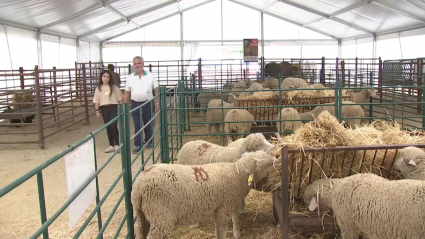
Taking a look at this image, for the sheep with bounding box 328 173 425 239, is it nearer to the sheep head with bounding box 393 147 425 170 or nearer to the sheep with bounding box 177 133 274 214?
the sheep head with bounding box 393 147 425 170

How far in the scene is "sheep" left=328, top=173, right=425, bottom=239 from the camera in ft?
9.27

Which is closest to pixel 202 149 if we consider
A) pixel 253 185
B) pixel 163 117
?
pixel 253 185

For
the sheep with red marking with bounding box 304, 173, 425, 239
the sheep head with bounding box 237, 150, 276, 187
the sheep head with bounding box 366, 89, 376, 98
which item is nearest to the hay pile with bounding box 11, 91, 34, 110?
the sheep head with bounding box 237, 150, 276, 187

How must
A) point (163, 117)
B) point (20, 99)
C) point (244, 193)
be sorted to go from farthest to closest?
1. point (20, 99)
2. point (163, 117)
3. point (244, 193)

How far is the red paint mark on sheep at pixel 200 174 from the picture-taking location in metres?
3.55

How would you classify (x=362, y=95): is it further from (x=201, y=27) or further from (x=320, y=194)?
(x=201, y=27)

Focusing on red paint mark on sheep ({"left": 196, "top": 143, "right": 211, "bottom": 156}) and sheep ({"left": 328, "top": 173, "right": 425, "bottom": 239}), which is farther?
red paint mark on sheep ({"left": 196, "top": 143, "right": 211, "bottom": 156})

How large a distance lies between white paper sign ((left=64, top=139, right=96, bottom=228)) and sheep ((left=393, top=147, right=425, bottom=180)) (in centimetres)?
280

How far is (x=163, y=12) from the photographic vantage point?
23703 mm

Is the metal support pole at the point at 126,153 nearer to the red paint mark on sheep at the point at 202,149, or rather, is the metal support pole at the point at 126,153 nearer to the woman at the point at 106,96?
the red paint mark on sheep at the point at 202,149

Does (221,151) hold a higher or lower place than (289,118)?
lower

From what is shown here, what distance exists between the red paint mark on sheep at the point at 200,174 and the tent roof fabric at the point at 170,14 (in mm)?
10475

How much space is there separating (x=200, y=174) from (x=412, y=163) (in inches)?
77.4

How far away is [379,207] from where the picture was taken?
2.99m
